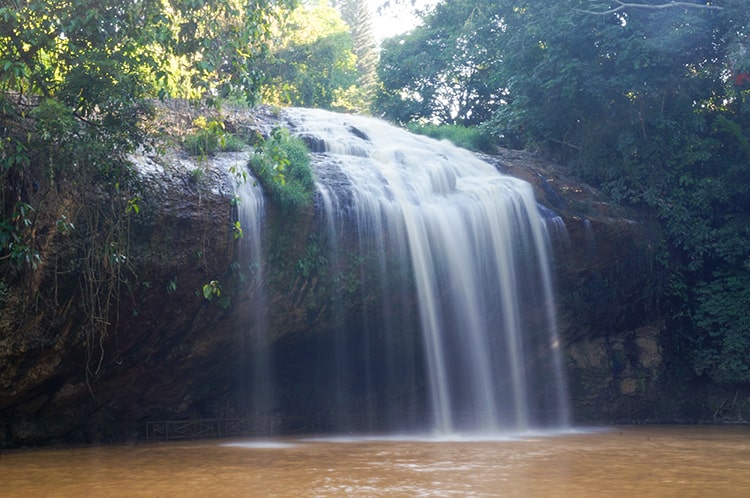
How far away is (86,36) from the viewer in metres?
9.66

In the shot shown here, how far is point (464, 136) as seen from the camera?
60.6 ft

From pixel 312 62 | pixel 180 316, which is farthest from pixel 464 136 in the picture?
pixel 312 62

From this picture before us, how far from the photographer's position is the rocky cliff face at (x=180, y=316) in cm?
1084

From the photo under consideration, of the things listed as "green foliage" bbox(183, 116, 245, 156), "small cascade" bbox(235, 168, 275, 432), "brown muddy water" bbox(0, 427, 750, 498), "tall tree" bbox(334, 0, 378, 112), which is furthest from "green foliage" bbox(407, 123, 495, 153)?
"tall tree" bbox(334, 0, 378, 112)

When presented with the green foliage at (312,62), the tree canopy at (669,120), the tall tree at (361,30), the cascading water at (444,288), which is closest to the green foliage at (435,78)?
the green foliage at (312,62)

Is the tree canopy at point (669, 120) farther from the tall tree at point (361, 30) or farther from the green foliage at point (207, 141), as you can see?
the tall tree at point (361, 30)

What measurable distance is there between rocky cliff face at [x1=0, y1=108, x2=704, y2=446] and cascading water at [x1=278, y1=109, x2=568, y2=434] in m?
0.52

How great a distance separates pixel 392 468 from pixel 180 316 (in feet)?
14.8

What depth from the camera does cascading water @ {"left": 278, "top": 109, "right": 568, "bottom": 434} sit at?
1348 cm

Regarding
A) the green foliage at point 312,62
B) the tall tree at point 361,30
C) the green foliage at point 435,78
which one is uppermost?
the tall tree at point 361,30

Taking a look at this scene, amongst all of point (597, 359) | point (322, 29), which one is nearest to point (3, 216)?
point (597, 359)

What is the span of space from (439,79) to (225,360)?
603 inches

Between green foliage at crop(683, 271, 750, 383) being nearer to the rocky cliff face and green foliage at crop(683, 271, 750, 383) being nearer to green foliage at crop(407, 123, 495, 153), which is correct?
the rocky cliff face

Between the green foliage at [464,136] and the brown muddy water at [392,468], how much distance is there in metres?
7.62
